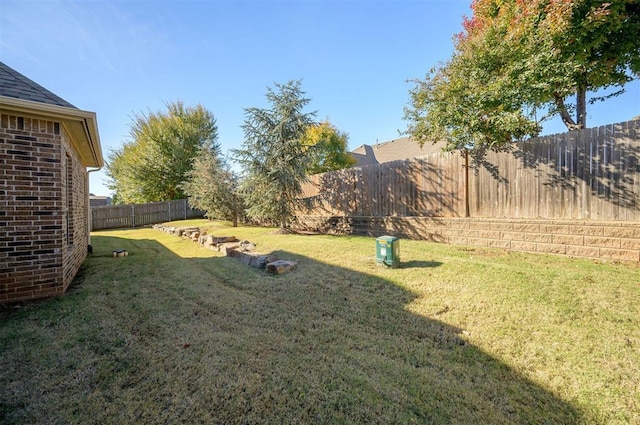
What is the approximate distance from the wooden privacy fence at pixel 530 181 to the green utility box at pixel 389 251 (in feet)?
9.46

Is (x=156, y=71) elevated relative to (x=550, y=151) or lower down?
elevated

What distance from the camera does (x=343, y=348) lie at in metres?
2.75

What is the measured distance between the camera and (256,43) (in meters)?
8.64

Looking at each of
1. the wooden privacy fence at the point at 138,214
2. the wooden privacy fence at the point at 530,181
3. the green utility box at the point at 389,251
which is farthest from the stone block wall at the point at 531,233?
the wooden privacy fence at the point at 138,214

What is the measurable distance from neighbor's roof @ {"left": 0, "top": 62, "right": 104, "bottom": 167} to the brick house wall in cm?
20

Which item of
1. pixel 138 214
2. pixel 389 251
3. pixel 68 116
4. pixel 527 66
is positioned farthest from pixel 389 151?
pixel 68 116

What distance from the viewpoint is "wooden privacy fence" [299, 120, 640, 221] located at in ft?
15.3

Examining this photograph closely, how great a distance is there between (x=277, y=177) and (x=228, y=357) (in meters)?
7.68

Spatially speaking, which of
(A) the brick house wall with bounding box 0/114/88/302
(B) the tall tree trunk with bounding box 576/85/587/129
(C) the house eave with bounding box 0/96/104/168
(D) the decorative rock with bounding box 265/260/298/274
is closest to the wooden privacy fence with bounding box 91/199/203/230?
(C) the house eave with bounding box 0/96/104/168

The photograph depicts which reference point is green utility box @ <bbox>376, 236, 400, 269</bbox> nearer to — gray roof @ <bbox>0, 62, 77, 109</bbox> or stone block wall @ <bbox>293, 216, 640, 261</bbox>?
stone block wall @ <bbox>293, 216, 640, 261</bbox>

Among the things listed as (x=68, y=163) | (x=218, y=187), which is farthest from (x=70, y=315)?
(x=218, y=187)

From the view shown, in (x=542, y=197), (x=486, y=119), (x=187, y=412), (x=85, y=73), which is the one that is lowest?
(x=187, y=412)

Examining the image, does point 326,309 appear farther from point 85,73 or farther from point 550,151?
point 85,73

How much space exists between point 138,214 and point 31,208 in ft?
56.9
